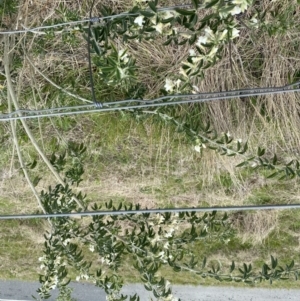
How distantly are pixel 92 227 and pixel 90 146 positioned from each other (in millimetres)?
844

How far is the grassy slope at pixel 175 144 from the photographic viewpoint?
2.51 meters

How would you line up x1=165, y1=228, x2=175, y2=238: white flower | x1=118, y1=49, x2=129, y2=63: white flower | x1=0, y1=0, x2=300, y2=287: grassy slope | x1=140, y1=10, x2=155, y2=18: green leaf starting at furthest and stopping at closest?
x1=0, y1=0, x2=300, y2=287: grassy slope, x1=165, y1=228, x2=175, y2=238: white flower, x1=118, y1=49, x2=129, y2=63: white flower, x1=140, y1=10, x2=155, y2=18: green leaf

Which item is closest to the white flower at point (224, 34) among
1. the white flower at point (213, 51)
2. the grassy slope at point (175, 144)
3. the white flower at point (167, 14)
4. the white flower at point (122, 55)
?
the white flower at point (213, 51)

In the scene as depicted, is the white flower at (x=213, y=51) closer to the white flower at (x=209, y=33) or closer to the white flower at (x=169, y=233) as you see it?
the white flower at (x=209, y=33)

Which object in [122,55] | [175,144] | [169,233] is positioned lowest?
[169,233]

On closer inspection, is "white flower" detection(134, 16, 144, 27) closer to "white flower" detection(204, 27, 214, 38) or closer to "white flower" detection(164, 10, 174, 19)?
"white flower" detection(164, 10, 174, 19)

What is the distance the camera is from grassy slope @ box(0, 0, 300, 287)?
2.51m

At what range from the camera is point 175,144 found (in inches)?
109

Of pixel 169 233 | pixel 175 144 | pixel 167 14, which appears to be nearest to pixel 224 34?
pixel 167 14

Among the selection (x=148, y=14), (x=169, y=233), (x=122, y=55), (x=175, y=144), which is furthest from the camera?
(x=175, y=144)

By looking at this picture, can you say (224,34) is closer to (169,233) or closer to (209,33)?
(209,33)

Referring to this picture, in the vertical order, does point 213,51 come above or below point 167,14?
below

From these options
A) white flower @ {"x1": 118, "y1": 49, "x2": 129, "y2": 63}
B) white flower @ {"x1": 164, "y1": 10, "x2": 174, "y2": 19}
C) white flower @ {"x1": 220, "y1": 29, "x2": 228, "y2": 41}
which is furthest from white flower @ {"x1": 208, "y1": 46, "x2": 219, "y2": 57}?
white flower @ {"x1": 118, "y1": 49, "x2": 129, "y2": 63}

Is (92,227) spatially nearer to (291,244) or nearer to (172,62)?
(172,62)
